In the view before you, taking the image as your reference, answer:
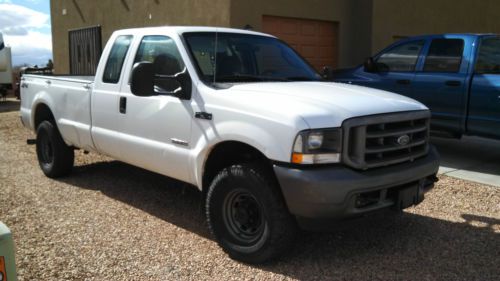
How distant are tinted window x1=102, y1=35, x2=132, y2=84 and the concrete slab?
14.3 feet

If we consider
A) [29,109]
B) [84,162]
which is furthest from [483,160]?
[29,109]

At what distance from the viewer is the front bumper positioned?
3389mm

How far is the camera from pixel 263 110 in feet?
12.0

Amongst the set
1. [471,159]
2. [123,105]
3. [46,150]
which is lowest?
[471,159]

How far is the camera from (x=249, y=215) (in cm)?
395

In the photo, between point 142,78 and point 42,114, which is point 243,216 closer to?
point 142,78

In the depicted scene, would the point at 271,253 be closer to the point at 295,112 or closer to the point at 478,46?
the point at 295,112

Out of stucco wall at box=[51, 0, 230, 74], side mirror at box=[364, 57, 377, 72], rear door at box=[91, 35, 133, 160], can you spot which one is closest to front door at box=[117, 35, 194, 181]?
rear door at box=[91, 35, 133, 160]

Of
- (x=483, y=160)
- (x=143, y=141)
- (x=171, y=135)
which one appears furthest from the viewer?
(x=483, y=160)

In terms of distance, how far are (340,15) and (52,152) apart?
7764 millimetres

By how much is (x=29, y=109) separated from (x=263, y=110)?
14.8 ft

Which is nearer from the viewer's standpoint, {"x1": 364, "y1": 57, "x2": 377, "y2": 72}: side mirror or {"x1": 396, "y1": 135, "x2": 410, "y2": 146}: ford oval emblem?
{"x1": 396, "y1": 135, "x2": 410, "y2": 146}: ford oval emblem

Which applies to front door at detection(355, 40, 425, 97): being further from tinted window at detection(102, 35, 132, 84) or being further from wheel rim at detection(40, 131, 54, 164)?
wheel rim at detection(40, 131, 54, 164)

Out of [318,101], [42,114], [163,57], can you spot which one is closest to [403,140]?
[318,101]
